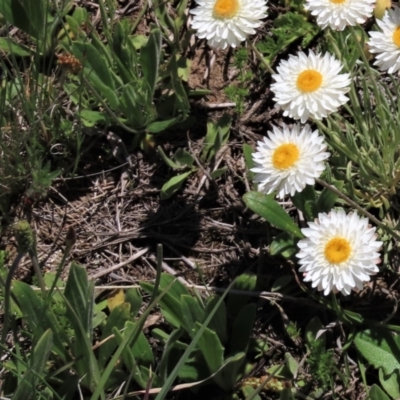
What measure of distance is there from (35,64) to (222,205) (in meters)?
0.74

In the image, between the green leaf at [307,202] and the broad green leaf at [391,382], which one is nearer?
the broad green leaf at [391,382]

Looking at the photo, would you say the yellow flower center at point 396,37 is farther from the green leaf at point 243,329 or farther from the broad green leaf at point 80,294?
the broad green leaf at point 80,294

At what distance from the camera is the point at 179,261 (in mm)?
2189

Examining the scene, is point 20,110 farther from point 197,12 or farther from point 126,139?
point 197,12

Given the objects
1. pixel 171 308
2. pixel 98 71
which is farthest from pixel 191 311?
pixel 98 71

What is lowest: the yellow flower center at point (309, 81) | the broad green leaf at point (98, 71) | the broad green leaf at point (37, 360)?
the broad green leaf at point (37, 360)

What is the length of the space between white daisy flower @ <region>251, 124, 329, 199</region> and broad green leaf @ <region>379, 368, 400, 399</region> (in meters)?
0.57

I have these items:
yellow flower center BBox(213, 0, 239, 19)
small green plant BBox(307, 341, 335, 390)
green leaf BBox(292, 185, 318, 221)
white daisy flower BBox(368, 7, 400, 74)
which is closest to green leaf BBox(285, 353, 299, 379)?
small green plant BBox(307, 341, 335, 390)

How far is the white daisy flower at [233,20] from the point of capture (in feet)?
6.27

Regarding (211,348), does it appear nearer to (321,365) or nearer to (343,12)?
(321,365)

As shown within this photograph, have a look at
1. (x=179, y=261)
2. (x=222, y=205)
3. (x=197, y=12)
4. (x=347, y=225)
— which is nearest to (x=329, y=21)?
(x=197, y=12)

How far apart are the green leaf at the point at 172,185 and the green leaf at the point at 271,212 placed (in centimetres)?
32

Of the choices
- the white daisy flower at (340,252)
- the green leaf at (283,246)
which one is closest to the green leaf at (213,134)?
the green leaf at (283,246)

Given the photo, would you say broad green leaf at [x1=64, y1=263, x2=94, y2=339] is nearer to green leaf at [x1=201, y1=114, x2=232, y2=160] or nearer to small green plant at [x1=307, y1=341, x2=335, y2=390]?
small green plant at [x1=307, y1=341, x2=335, y2=390]
